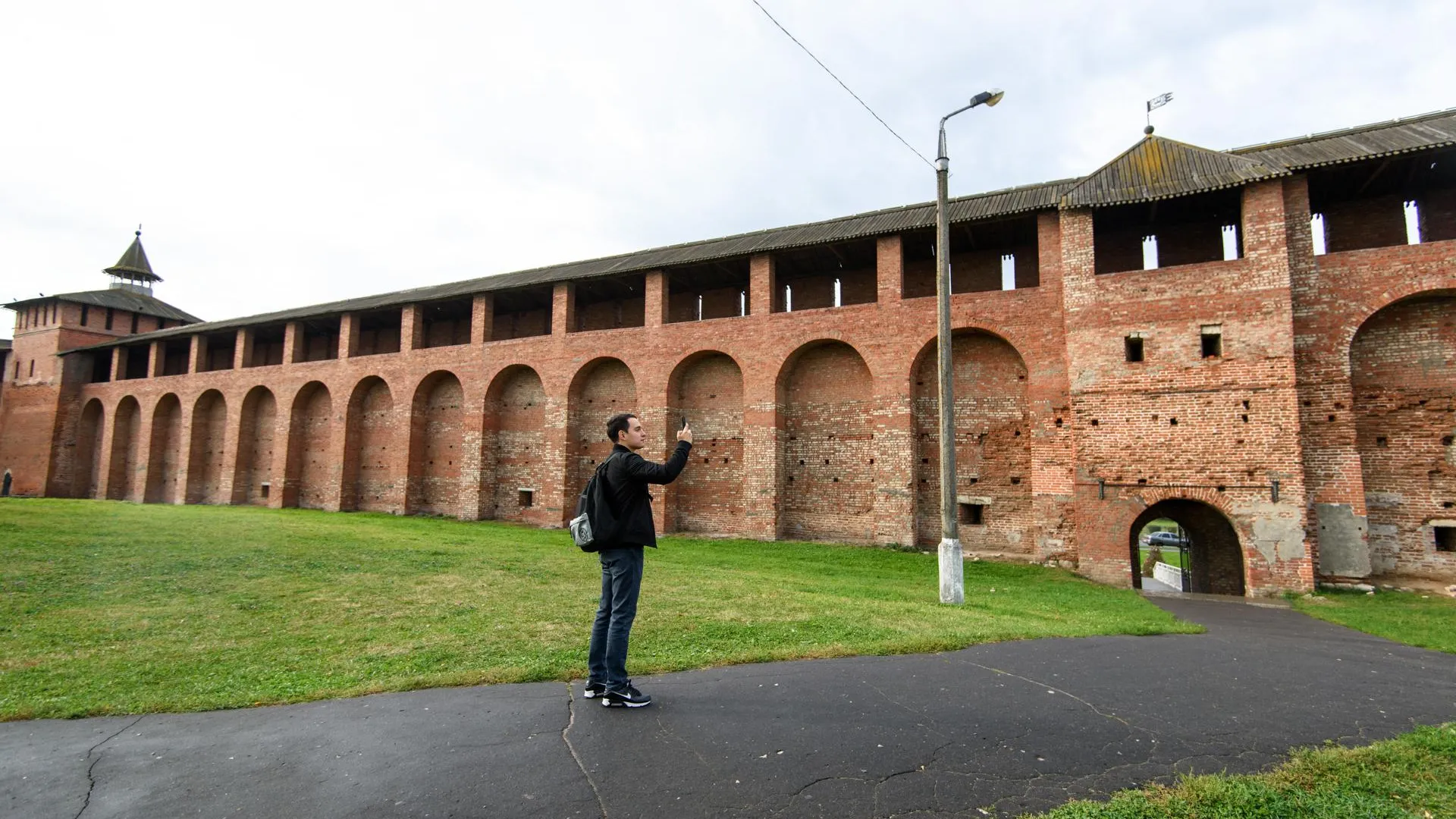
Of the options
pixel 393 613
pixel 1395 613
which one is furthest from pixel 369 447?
pixel 1395 613

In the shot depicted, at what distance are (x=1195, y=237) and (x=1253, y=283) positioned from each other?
2.99m

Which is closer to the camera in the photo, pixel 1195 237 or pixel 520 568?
pixel 520 568

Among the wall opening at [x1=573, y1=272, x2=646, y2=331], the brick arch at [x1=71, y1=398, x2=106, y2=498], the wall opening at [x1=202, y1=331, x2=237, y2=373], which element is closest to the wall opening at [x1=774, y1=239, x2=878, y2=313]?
the wall opening at [x1=573, y1=272, x2=646, y2=331]

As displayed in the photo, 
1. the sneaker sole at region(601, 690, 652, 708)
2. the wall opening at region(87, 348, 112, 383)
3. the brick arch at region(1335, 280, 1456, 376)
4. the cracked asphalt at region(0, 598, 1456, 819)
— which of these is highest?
the wall opening at region(87, 348, 112, 383)

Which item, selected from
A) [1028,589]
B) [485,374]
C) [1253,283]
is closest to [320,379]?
[485,374]

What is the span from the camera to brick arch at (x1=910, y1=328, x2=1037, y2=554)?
50.3ft

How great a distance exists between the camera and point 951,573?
29.2ft

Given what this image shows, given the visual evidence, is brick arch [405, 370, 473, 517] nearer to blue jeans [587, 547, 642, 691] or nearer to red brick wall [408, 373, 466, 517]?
red brick wall [408, 373, 466, 517]

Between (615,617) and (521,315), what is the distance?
22.2m

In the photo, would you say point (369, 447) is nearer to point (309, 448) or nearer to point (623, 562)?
point (309, 448)

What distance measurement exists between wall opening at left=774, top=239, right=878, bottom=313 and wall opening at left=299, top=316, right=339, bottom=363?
20501 mm

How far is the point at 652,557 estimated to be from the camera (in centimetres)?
1302

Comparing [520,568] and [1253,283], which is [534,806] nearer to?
[520,568]

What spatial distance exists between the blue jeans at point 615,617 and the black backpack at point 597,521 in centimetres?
10
